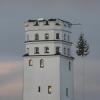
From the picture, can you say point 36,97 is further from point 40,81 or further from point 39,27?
point 39,27

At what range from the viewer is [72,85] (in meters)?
136

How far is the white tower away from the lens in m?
132

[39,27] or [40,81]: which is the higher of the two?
[39,27]

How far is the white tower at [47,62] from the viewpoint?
434 ft

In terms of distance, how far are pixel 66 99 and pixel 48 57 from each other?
696 cm

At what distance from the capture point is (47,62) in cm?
13275

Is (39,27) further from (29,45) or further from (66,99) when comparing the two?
(66,99)

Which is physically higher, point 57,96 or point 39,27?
point 39,27

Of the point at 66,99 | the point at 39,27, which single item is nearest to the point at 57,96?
the point at 66,99

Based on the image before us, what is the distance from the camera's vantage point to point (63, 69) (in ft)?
438

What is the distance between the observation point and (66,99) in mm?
133500

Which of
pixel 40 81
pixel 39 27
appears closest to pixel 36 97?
pixel 40 81

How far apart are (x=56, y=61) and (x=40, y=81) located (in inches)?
155

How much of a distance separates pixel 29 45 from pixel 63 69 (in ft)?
21.2
